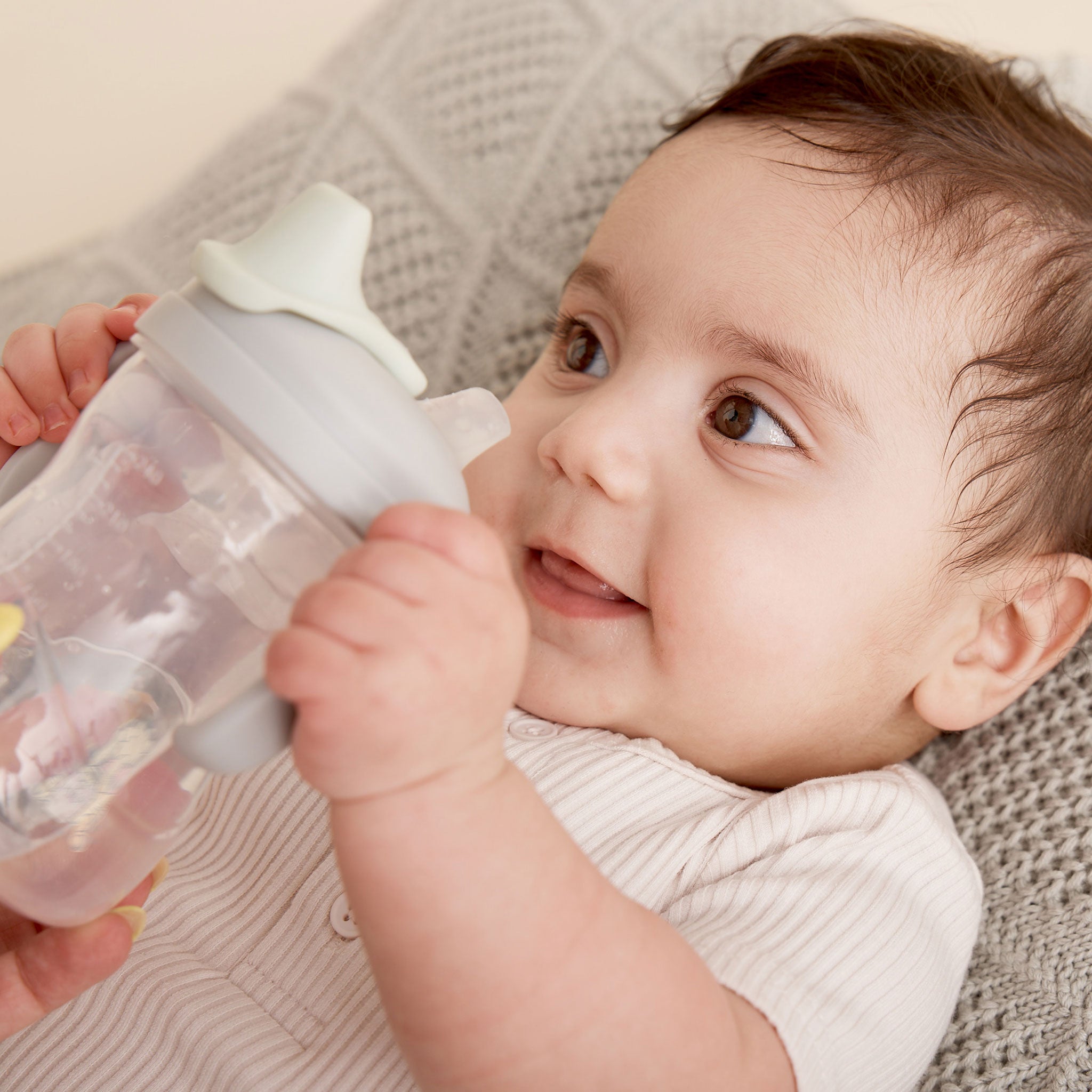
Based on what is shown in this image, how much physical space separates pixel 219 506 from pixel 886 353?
65 centimetres

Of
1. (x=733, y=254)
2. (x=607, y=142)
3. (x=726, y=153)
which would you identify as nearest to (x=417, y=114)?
(x=607, y=142)

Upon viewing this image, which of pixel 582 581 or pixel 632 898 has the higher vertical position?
pixel 582 581

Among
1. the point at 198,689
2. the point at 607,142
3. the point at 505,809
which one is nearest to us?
the point at 505,809

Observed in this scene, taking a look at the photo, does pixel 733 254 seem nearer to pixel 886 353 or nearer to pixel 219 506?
pixel 886 353

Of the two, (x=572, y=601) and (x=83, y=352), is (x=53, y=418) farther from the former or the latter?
(x=572, y=601)

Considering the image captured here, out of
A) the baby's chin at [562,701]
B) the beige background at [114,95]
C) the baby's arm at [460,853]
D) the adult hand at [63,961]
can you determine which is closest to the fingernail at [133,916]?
the adult hand at [63,961]

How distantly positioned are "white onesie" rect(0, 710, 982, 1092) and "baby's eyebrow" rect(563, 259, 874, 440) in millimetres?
377

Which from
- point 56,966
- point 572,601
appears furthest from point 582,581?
point 56,966

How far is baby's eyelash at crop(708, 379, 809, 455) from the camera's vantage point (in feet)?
3.50

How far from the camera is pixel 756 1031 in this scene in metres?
0.85

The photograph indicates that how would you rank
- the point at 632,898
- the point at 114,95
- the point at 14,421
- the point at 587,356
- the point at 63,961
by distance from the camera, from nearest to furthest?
the point at 63,961, the point at 632,898, the point at 14,421, the point at 587,356, the point at 114,95

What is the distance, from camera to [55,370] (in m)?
1.13

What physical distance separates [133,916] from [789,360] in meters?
0.77

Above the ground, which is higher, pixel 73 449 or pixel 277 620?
pixel 73 449
